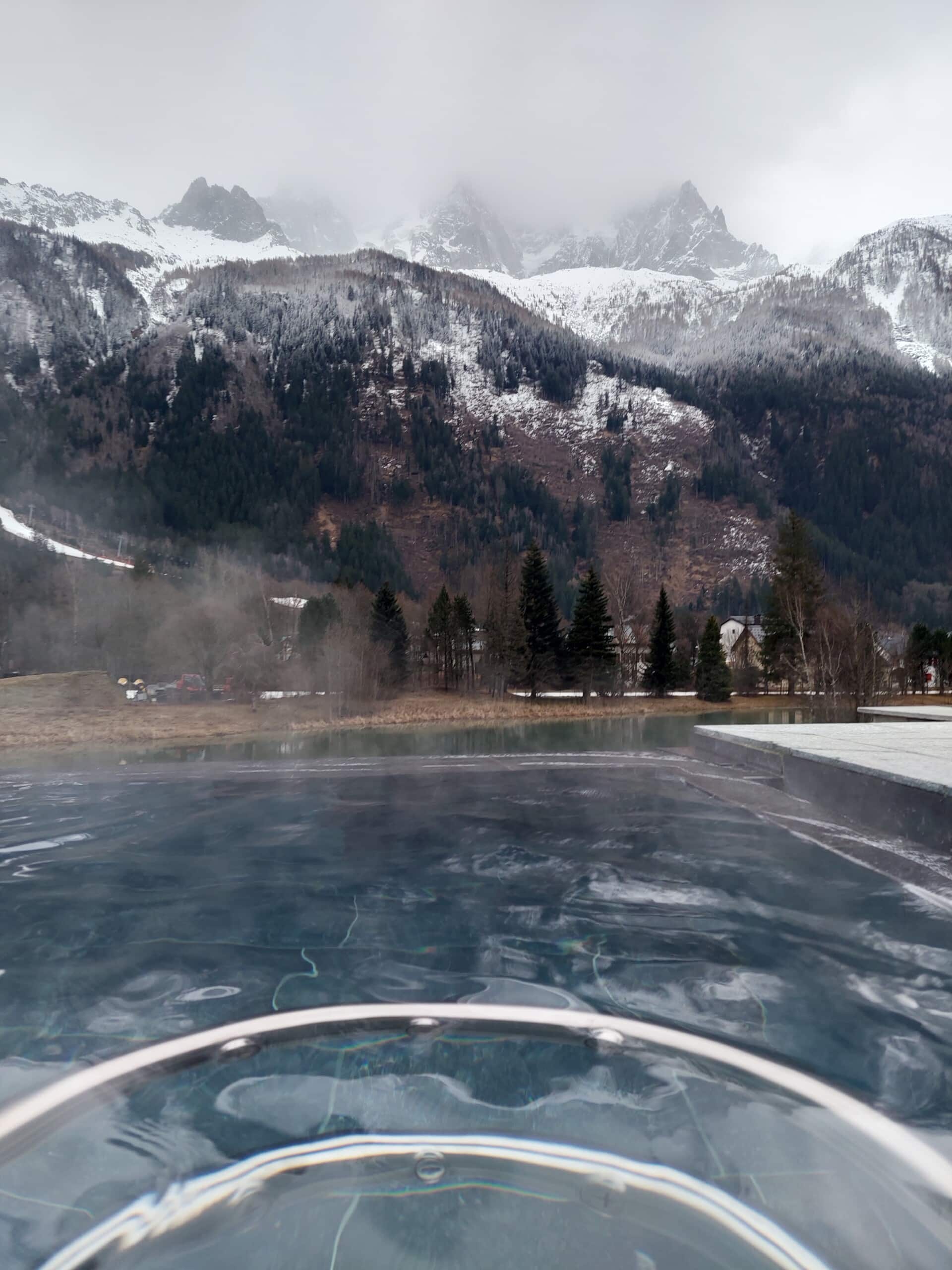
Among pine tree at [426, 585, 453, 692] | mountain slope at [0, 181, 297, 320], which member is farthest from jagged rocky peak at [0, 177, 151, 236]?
pine tree at [426, 585, 453, 692]

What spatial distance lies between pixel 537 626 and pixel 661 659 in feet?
16.9

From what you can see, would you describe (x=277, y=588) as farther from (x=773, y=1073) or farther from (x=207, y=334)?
(x=207, y=334)

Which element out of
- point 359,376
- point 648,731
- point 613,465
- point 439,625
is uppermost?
point 359,376

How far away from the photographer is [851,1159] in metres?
1.21

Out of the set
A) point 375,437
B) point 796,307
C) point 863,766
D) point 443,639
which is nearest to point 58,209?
point 375,437

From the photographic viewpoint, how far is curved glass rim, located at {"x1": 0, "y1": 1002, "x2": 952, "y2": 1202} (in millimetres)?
1290

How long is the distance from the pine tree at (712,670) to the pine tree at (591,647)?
3.69m

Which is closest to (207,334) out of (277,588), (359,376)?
(359,376)

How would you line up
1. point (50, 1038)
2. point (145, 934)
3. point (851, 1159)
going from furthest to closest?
point (145, 934) < point (50, 1038) < point (851, 1159)

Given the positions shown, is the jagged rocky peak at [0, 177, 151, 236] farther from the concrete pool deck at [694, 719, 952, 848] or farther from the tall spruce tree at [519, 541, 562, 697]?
the concrete pool deck at [694, 719, 952, 848]

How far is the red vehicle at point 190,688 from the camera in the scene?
20922 mm

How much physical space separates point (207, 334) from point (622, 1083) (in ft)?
345

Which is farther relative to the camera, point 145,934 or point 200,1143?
point 145,934

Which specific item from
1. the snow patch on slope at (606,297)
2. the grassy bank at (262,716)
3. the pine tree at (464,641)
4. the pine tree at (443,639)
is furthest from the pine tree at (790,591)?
the snow patch on slope at (606,297)
